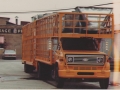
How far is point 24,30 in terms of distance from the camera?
2470 cm

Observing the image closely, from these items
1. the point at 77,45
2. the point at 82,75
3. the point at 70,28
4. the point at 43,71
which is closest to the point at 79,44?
the point at 77,45

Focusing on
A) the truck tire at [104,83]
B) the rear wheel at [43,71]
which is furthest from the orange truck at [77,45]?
the rear wheel at [43,71]

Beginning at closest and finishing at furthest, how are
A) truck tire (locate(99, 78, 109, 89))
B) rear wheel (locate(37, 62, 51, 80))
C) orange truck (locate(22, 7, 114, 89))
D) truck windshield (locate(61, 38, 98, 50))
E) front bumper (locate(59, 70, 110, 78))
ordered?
1. front bumper (locate(59, 70, 110, 78))
2. orange truck (locate(22, 7, 114, 89))
3. truck tire (locate(99, 78, 109, 89))
4. truck windshield (locate(61, 38, 98, 50))
5. rear wheel (locate(37, 62, 51, 80))

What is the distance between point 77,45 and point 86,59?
4.60ft

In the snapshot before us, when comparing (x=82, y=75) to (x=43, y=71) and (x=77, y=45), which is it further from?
(x=43, y=71)

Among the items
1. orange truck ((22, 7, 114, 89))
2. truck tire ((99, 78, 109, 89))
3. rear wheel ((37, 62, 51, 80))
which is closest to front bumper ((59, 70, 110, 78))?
orange truck ((22, 7, 114, 89))

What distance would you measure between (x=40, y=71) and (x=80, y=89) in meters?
4.36

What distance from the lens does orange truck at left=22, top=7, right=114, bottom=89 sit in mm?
14836

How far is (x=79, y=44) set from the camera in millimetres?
16250

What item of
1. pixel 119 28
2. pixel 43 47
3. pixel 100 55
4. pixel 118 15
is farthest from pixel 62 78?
pixel 118 15

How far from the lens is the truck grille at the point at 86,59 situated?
14.9m

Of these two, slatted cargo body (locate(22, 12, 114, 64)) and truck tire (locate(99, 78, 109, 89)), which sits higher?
slatted cargo body (locate(22, 12, 114, 64))

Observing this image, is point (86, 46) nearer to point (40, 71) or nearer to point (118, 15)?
point (40, 71)

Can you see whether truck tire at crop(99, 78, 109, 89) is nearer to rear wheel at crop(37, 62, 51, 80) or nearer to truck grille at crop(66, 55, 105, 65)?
truck grille at crop(66, 55, 105, 65)
